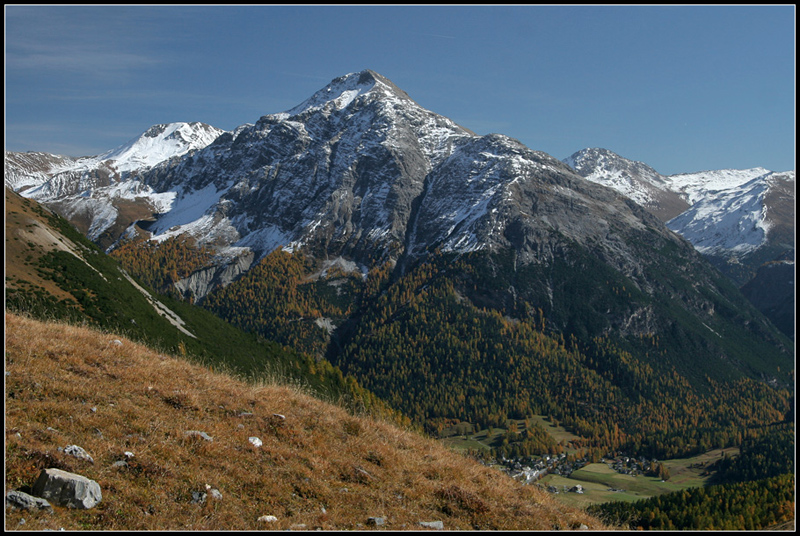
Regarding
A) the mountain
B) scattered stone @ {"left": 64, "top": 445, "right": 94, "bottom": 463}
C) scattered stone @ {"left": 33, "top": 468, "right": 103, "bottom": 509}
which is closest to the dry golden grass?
scattered stone @ {"left": 64, "top": 445, "right": 94, "bottom": 463}

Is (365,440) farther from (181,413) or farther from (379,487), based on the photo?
(181,413)

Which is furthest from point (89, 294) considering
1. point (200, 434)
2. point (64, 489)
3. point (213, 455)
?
point (64, 489)

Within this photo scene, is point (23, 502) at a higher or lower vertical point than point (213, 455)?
lower

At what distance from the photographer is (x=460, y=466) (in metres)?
17.9

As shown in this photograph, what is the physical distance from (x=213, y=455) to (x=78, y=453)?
10.6 ft

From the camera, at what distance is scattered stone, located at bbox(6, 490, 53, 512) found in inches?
415

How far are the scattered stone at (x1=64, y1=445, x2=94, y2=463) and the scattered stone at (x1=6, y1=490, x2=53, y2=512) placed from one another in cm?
162

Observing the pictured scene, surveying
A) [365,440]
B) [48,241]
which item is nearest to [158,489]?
[365,440]

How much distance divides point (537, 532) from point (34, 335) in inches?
713

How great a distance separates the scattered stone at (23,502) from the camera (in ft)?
34.6

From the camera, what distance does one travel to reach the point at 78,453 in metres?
12.3

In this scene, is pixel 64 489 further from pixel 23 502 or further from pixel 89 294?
pixel 89 294

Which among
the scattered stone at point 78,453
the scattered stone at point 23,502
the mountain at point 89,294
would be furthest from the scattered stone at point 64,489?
the mountain at point 89,294

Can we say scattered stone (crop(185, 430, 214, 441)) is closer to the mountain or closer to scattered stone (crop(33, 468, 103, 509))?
scattered stone (crop(33, 468, 103, 509))
